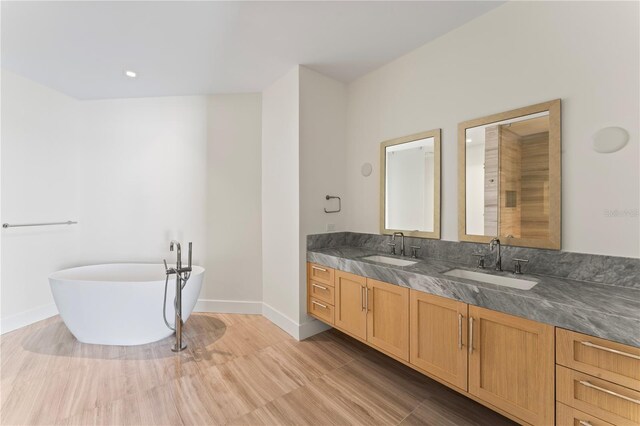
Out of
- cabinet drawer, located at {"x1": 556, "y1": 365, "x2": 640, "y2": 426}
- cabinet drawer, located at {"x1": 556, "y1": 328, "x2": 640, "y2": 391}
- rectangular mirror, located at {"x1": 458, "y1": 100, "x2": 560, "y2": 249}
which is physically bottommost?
cabinet drawer, located at {"x1": 556, "y1": 365, "x2": 640, "y2": 426}

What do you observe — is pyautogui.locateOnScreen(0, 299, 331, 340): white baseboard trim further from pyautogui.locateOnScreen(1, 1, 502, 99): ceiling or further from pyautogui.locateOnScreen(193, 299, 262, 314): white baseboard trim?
pyautogui.locateOnScreen(1, 1, 502, 99): ceiling

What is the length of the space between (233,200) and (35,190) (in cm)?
221

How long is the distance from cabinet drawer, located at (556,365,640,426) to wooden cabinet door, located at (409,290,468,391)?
44 cm

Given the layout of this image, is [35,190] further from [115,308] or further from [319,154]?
[319,154]

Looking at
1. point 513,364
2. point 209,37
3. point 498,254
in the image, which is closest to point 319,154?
point 209,37

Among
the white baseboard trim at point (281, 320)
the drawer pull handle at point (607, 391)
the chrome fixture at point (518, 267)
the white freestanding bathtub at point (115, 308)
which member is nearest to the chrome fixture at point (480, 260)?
the chrome fixture at point (518, 267)

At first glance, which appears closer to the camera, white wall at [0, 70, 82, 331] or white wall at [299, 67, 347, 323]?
white wall at [299, 67, 347, 323]

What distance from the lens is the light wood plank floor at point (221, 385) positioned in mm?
1707

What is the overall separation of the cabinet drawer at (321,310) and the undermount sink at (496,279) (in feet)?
3.84

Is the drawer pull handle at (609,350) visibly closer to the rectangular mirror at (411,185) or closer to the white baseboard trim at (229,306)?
the rectangular mirror at (411,185)

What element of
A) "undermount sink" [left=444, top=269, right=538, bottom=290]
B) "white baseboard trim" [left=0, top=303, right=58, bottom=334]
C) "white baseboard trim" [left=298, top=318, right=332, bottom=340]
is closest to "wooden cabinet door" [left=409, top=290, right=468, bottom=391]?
"undermount sink" [left=444, top=269, right=538, bottom=290]

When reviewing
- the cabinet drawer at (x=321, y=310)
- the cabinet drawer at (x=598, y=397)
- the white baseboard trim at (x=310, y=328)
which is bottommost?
the white baseboard trim at (x=310, y=328)

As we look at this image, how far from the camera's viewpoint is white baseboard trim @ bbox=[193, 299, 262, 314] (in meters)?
3.40

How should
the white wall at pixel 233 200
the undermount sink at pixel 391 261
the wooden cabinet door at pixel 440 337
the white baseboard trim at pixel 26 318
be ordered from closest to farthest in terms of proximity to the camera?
the wooden cabinet door at pixel 440 337 < the undermount sink at pixel 391 261 < the white baseboard trim at pixel 26 318 < the white wall at pixel 233 200
